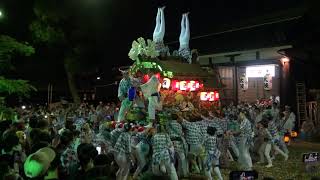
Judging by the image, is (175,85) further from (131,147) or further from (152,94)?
(131,147)

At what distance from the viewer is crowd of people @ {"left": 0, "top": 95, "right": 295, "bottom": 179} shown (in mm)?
6102

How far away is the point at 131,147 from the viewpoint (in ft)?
34.1

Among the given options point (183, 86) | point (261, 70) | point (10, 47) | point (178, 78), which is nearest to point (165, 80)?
point (178, 78)

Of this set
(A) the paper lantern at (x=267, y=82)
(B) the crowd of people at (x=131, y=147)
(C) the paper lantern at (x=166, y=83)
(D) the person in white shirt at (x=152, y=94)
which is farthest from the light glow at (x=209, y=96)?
(D) the person in white shirt at (x=152, y=94)

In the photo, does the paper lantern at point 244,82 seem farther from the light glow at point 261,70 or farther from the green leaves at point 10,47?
Result: the green leaves at point 10,47

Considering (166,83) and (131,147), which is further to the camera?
(166,83)

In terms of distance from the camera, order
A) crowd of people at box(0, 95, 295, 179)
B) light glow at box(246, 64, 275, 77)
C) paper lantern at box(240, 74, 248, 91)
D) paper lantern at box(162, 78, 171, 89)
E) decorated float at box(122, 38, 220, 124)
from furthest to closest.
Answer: paper lantern at box(240, 74, 248, 91) → light glow at box(246, 64, 275, 77) → paper lantern at box(162, 78, 171, 89) → decorated float at box(122, 38, 220, 124) → crowd of people at box(0, 95, 295, 179)

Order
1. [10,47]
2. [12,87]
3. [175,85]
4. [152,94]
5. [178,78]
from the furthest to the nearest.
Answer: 1. [175,85]
2. [178,78]
3. [152,94]
4. [10,47]
5. [12,87]

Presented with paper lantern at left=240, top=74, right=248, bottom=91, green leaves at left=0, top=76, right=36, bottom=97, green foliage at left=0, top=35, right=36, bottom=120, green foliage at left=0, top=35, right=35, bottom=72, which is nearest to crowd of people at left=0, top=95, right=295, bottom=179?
green foliage at left=0, top=35, right=36, bottom=120

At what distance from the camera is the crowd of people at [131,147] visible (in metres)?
6.10

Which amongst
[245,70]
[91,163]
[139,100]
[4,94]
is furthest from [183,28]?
[91,163]

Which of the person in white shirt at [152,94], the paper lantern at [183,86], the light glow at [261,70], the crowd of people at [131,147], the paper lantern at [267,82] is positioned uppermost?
the light glow at [261,70]

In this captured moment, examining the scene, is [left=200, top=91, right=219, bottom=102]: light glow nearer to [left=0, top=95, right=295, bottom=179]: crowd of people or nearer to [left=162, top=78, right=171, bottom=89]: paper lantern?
[left=162, top=78, right=171, bottom=89]: paper lantern

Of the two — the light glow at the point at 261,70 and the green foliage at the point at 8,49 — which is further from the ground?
the light glow at the point at 261,70
